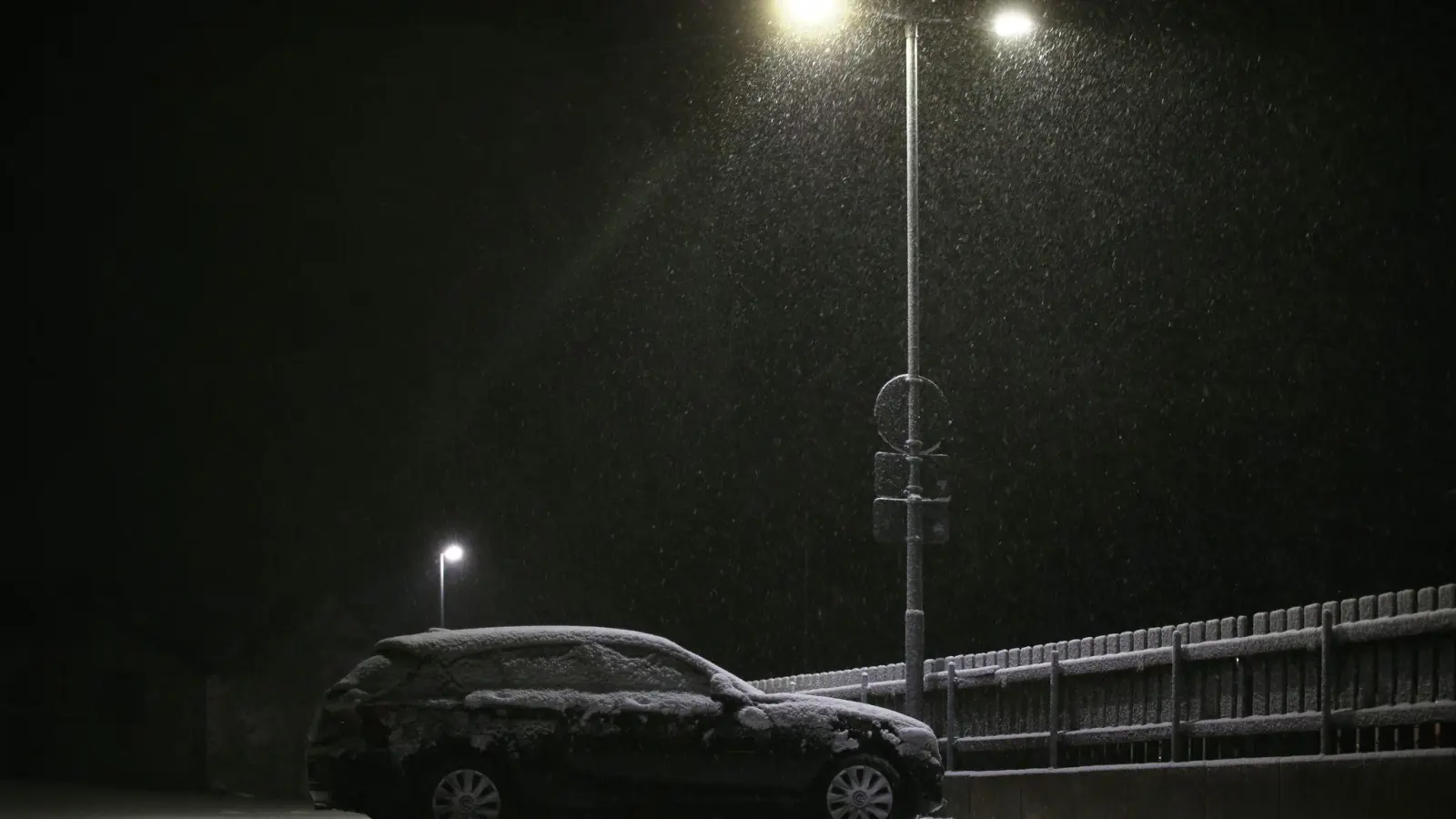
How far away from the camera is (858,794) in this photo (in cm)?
1369

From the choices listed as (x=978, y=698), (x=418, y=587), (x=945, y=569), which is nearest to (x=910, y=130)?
(x=978, y=698)

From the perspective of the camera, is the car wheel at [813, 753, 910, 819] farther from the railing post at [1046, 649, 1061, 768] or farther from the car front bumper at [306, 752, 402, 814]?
the car front bumper at [306, 752, 402, 814]

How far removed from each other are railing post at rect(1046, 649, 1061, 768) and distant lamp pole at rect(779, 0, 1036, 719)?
2306 millimetres

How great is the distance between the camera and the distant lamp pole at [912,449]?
18.7 m

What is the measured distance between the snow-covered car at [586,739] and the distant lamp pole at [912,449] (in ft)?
16.2

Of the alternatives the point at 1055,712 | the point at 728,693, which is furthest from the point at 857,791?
the point at 1055,712

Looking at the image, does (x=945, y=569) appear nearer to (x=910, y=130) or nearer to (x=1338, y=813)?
(x=910, y=130)

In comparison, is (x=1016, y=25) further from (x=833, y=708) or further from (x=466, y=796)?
(x=466, y=796)

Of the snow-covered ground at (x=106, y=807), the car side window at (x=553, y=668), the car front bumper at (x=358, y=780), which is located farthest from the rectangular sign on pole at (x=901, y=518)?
the car front bumper at (x=358, y=780)

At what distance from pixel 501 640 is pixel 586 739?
0.99 metres

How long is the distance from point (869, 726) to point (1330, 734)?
350 cm

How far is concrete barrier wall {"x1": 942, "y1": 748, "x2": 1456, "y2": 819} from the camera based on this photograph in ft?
33.3

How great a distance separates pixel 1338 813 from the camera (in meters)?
10.9

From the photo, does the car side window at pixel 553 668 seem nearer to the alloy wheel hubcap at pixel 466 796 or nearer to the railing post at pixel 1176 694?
the alloy wheel hubcap at pixel 466 796
